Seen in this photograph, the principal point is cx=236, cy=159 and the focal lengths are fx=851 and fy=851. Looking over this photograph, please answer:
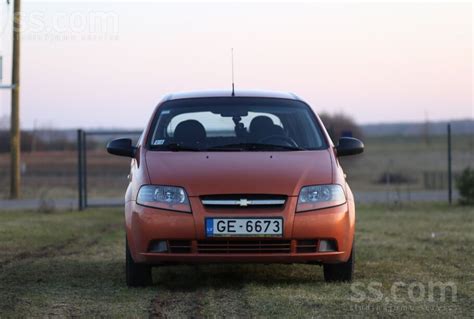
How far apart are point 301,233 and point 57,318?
2.02 metres

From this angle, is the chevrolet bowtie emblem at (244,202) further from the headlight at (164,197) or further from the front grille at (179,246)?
the front grille at (179,246)

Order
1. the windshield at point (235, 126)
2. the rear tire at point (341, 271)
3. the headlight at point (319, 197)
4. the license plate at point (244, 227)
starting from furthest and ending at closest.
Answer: the windshield at point (235, 126) → the rear tire at point (341, 271) → the headlight at point (319, 197) → the license plate at point (244, 227)

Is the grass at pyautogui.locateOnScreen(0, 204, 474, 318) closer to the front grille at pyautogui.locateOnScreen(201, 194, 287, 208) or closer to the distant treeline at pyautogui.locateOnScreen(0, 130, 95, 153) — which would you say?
the front grille at pyautogui.locateOnScreen(201, 194, 287, 208)

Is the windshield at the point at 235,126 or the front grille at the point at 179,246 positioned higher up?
→ the windshield at the point at 235,126

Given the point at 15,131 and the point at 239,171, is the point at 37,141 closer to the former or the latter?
the point at 15,131

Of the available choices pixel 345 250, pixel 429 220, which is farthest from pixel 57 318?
pixel 429 220

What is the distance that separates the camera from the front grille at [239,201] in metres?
6.69

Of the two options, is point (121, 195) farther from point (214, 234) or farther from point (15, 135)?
point (214, 234)

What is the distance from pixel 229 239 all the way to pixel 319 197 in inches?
32.0

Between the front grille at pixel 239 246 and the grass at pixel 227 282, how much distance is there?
0.34 metres

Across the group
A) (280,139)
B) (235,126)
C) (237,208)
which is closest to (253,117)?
(235,126)

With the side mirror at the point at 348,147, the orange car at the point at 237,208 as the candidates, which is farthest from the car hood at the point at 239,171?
the side mirror at the point at 348,147

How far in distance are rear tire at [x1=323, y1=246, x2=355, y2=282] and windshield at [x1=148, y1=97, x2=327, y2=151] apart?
1.07m

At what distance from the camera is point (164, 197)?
22.4ft
